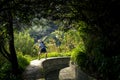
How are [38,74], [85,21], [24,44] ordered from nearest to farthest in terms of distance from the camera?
[85,21]
[38,74]
[24,44]

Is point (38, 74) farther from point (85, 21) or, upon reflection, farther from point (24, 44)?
point (24, 44)

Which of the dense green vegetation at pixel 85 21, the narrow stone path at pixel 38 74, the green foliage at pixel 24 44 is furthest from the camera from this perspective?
the green foliage at pixel 24 44

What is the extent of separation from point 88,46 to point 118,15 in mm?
3812

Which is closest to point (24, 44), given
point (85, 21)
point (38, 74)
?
point (38, 74)

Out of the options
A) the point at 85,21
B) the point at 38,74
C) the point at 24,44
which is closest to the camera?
the point at 85,21

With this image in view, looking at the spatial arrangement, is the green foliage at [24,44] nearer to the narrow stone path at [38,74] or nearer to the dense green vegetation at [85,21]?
the narrow stone path at [38,74]

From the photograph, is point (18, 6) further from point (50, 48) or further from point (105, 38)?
point (50, 48)

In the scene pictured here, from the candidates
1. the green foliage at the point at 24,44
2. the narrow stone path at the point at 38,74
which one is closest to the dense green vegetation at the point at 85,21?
the narrow stone path at the point at 38,74

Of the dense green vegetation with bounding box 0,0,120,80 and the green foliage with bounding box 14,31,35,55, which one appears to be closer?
the dense green vegetation with bounding box 0,0,120,80

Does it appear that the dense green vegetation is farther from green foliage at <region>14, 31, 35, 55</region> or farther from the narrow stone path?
green foliage at <region>14, 31, 35, 55</region>

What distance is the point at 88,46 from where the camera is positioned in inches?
626

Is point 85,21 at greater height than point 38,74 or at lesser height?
greater

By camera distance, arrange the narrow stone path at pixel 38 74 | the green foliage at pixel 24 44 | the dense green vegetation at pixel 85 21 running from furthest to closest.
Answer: the green foliage at pixel 24 44
the narrow stone path at pixel 38 74
the dense green vegetation at pixel 85 21

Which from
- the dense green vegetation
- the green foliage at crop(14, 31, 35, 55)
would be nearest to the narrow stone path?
the dense green vegetation
